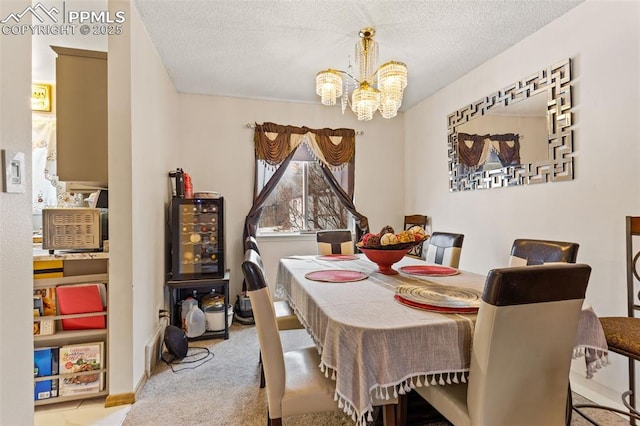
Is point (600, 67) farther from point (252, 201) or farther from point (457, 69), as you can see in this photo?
point (252, 201)

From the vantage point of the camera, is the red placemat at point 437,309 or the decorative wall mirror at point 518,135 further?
the decorative wall mirror at point 518,135

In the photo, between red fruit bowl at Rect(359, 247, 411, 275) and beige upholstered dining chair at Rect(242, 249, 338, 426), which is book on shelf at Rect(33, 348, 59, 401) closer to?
beige upholstered dining chair at Rect(242, 249, 338, 426)

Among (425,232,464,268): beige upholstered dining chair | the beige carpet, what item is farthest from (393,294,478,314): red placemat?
(425,232,464,268): beige upholstered dining chair

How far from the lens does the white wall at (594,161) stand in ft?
6.31

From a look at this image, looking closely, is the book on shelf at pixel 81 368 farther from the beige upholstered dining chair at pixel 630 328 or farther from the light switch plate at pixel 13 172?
the beige upholstered dining chair at pixel 630 328

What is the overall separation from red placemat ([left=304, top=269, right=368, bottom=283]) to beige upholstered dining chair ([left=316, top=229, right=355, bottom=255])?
3.28ft

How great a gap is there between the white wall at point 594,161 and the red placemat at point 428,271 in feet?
3.00

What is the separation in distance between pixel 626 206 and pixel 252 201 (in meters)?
3.32

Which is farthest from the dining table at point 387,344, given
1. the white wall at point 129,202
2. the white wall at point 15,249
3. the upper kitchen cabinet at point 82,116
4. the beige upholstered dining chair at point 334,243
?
the upper kitchen cabinet at point 82,116

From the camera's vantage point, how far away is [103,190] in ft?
7.47

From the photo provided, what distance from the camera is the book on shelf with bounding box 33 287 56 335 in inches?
76.5

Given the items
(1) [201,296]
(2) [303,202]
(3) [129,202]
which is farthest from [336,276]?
(2) [303,202]

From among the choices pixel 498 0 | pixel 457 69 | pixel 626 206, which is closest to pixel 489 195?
pixel 626 206

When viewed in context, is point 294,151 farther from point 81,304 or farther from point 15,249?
point 15,249
